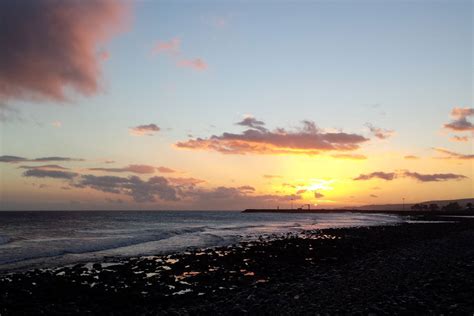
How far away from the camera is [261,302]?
1509cm

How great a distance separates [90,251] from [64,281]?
703 inches

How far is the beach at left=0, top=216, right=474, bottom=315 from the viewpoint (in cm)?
1417

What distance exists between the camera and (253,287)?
18359 millimetres

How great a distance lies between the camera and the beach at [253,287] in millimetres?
14172

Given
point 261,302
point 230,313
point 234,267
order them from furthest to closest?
point 234,267
point 261,302
point 230,313

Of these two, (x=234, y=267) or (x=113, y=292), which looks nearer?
(x=113, y=292)

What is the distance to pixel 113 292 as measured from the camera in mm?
18391

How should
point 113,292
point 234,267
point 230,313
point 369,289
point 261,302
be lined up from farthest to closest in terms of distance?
1. point 234,267
2. point 113,292
3. point 369,289
4. point 261,302
5. point 230,313

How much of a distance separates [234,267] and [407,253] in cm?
1349

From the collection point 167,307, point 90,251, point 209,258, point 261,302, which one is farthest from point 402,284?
point 90,251

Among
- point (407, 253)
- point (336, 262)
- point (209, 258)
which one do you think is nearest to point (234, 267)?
point (209, 258)

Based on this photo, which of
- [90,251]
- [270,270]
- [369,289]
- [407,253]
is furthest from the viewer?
[90,251]

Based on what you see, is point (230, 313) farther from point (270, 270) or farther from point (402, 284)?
point (270, 270)

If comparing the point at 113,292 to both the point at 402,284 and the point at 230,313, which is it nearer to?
the point at 230,313
